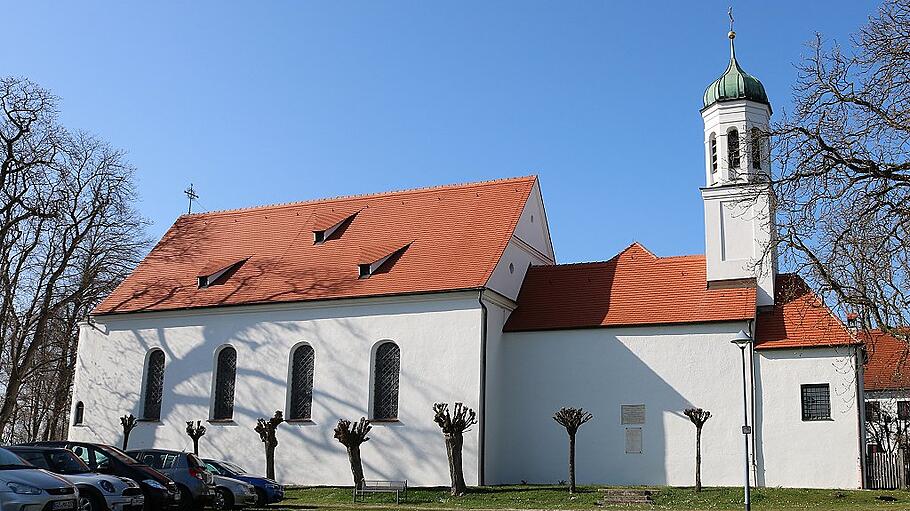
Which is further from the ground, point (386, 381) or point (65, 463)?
point (386, 381)

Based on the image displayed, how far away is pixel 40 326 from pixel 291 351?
1107cm

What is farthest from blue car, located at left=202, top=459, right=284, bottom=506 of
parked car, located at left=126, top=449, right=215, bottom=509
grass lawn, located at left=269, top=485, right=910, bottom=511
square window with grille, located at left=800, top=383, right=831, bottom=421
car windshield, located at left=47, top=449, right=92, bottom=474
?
square window with grille, located at left=800, top=383, right=831, bottom=421

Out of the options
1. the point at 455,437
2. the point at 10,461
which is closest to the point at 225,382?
the point at 455,437

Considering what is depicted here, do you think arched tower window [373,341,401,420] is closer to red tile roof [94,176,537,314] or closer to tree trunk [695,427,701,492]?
red tile roof [94,176,537,314]

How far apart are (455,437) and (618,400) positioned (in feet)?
18.1

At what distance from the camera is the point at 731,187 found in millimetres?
28359

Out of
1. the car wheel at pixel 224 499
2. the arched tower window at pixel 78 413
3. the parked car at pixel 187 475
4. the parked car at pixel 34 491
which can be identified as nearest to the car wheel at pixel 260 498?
the car wheel at pixel 224 499

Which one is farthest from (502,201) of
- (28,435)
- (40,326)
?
(28,435)

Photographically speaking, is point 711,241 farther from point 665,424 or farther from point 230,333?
point 230,333

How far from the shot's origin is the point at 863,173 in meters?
15.0

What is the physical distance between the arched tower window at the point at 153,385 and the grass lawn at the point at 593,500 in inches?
380

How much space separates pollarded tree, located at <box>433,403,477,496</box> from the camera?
957 inches

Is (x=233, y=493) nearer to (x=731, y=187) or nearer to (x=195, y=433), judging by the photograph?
(x=195, y=433)

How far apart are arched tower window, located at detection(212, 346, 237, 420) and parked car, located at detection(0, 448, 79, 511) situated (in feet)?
59.0
